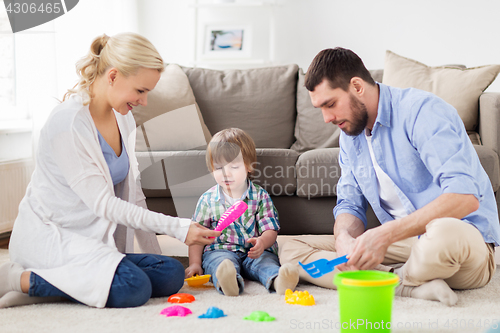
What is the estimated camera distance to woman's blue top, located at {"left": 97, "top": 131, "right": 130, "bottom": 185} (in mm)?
1354

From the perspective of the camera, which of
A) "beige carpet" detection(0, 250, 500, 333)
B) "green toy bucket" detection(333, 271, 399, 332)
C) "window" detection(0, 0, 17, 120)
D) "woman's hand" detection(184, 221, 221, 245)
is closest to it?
"green toy bucket" detection(333, 271, 399, 332)

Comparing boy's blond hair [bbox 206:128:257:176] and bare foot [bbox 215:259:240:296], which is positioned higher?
boy's blond hair [bbox 206:128:257:176]

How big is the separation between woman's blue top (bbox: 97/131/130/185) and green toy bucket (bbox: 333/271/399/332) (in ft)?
2.59

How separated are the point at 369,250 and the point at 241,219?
0.61 meters

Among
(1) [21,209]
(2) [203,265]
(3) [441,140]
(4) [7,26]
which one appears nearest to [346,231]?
(3) [441,140]

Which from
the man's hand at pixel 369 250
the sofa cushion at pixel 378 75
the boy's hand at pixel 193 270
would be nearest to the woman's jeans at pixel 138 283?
the boy's hand at pixel 193 270

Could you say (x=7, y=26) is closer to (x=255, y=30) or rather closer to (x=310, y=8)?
(x=255, y=30)

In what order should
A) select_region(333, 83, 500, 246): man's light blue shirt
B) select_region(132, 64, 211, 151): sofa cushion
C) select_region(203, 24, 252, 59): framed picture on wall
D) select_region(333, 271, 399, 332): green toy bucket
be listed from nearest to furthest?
select_region(333, 271, 399, 332): green toy bucket, select_region(333, 83, 500, 246): man's light blue shirt, select_region(132, 64, 211, 151): sofa cushion, select_region(203, 24, 252, 59): framed picture on wall

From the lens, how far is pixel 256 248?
57.9 inches

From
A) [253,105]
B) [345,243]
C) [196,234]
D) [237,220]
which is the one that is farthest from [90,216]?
[253,105]

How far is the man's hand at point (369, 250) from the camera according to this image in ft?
3.49

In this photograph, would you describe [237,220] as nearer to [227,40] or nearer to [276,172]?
[276,172]

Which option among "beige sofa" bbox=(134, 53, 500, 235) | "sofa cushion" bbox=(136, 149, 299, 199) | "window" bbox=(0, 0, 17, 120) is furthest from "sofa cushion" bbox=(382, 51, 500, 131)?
"window" bbox=(0, 0, 17, 120)

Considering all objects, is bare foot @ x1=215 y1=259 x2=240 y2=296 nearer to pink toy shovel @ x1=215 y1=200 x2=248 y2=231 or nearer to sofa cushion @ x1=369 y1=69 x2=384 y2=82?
pink toy shovel @ x1=215 y1=200 x2=248 y2=231
